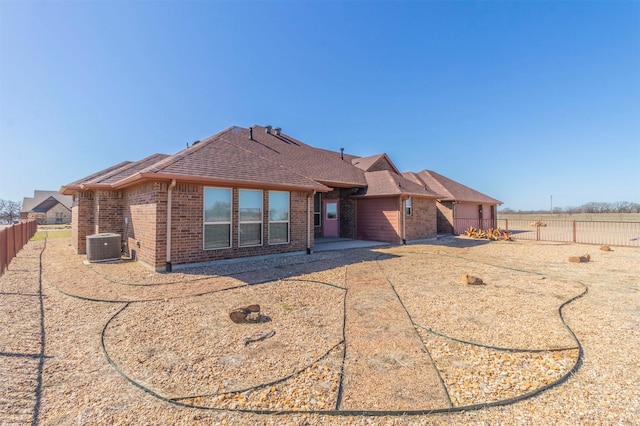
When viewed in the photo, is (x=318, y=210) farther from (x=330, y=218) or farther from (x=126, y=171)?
(x=126, y=171)

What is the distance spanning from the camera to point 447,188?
20.0 meters

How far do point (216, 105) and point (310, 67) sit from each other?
645cm

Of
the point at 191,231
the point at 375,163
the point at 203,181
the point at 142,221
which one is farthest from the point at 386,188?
the point at 142,221

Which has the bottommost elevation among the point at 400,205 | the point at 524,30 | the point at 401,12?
the point at 400,205

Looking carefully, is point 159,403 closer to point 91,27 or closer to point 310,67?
point 91,27

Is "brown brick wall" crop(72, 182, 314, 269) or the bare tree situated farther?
the bare tree

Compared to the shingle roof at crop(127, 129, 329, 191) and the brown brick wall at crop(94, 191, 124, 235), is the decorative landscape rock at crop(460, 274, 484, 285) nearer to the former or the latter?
the shingle roof at crop(127, 129, 329, 191)

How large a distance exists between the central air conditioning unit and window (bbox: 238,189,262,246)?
4658mm

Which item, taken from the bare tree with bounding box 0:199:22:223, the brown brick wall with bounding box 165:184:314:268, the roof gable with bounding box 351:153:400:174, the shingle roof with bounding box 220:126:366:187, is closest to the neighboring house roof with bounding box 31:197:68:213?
the bare tree with bounding box 0:199:22:223

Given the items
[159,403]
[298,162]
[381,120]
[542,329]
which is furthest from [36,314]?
[381,120]

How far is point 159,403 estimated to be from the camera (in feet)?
8.19

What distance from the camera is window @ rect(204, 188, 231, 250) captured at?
327 inches

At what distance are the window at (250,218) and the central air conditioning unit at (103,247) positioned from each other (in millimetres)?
4658

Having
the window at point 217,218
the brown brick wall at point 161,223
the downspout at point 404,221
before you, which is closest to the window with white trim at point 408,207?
the downspout at point 404,221
